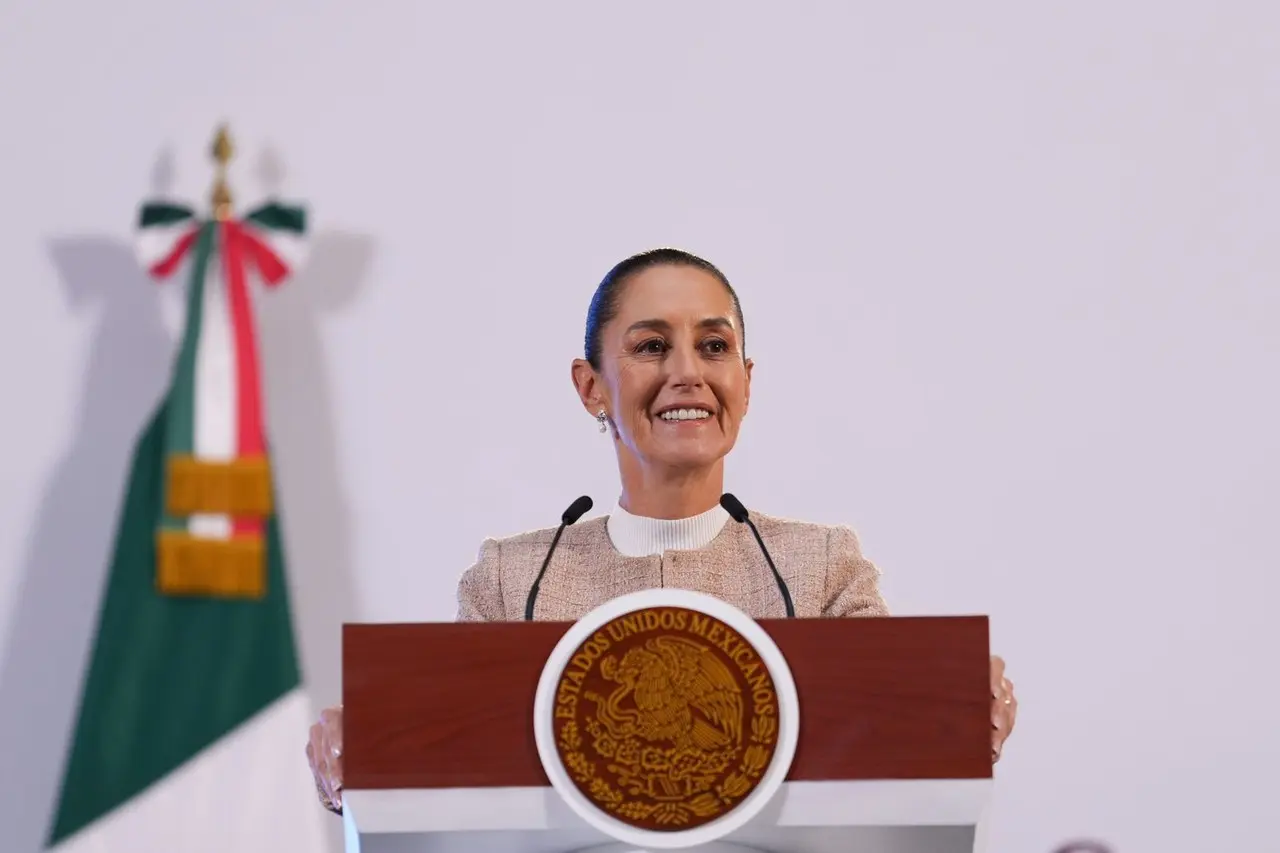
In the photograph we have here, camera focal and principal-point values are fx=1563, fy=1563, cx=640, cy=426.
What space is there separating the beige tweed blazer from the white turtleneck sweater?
0.06 ft

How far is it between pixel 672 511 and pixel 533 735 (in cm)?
83

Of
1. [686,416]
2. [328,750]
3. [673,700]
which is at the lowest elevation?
[328,750]

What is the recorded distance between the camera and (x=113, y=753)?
11.2 feet

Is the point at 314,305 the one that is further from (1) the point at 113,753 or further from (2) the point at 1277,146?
(2) the point at 1277,146

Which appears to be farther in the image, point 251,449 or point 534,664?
point 251,449

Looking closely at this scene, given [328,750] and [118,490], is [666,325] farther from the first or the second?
[118,490]

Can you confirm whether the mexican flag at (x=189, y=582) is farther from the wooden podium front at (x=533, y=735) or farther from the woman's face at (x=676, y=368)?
the wooden podium front at (x=533, y=735)

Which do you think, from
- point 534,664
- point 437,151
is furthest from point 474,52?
point 534,664

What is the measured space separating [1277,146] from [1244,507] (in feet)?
2.83

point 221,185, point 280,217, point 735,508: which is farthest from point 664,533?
point 221,185

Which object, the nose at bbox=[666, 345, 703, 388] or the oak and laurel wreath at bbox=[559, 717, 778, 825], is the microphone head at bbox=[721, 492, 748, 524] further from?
the oak and laurel wreath at bbox=[559, 717, 778, 825]

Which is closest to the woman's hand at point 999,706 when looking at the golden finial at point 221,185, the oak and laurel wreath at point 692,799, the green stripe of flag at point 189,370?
the oak and laurel wreath at point 692,799

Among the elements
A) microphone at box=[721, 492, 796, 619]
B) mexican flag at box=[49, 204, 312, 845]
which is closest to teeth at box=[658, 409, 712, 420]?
microphone at box=[721, 492, 796, 619]

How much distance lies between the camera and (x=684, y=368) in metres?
2.36
